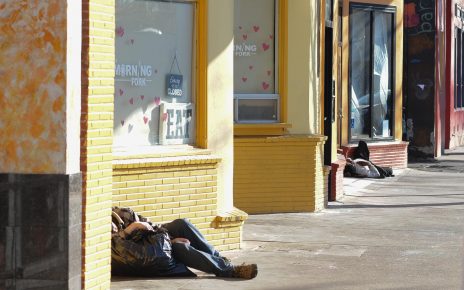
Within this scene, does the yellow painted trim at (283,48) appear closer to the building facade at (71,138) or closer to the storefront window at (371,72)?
the building facade at (71,138)

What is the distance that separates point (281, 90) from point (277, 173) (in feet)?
3.45

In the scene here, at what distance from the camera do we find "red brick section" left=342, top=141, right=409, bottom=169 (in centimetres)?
2242

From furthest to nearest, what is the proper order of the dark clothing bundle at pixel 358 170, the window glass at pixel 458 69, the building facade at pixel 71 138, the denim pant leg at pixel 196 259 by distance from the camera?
the window glass at pixel 458 69, the dark clothing bundle at pixel 358 170, the denim pant leg at pixel 196 259, the building facade at pixel 71 138

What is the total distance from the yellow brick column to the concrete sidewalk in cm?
78

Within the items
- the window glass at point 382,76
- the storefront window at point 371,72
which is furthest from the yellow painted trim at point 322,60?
the window glass at point 382,76

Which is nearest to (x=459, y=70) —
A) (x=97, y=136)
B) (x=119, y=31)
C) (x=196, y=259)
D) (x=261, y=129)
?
(x=261, y=129)

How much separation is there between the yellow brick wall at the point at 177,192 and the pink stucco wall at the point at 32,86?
6.34ft

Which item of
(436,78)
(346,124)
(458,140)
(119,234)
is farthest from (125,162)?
(458,140)

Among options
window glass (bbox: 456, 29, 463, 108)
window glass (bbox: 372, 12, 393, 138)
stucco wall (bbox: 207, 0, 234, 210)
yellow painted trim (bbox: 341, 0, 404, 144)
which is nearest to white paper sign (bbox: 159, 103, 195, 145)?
stucco wall (bbox: 207, 0, 234, 210)

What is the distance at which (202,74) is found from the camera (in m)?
11.0

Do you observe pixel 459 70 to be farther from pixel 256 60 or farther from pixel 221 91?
pixel 221 91

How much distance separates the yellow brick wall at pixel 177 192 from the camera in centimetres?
991

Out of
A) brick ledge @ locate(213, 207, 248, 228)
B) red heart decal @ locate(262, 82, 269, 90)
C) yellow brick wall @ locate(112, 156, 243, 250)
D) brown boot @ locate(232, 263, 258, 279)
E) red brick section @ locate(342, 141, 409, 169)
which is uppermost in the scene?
red heart decal @ locate(262, 82, 269, 90)

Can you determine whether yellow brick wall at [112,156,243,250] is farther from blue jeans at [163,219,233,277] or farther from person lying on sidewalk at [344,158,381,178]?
person lying on sidewalk at [344,158,381,178]
